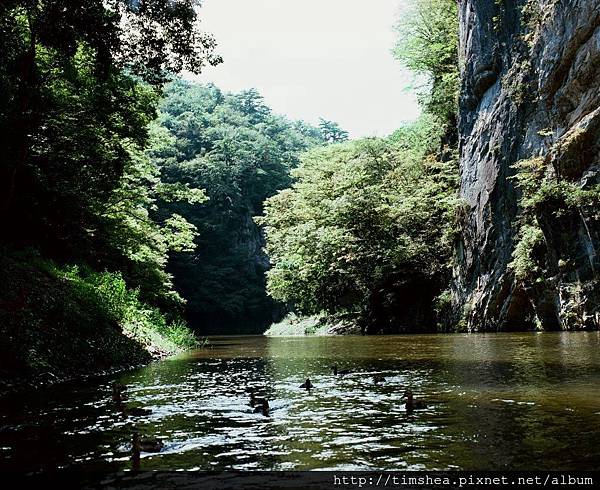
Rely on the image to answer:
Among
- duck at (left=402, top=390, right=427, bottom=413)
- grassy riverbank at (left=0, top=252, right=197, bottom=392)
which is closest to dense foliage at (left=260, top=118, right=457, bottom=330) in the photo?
grassy riverbank at (left=0, top=252, right=197, bottom=392)

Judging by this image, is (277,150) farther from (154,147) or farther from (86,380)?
(86,380)

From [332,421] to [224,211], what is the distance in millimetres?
64891

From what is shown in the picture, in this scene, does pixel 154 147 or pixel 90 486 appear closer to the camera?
pixel 90 486

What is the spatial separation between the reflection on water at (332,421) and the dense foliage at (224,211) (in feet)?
178

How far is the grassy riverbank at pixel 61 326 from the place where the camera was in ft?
34.3

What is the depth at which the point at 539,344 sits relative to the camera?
55.4ft

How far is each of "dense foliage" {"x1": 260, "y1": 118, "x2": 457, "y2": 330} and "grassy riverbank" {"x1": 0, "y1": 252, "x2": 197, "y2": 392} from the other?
18.2 metres

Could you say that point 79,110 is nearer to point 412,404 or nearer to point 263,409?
point 263,409

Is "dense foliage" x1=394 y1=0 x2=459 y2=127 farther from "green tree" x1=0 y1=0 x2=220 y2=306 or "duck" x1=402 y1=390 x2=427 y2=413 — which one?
"duck" x1=402 y1=390 x2=427 y2=413

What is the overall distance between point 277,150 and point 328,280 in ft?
148

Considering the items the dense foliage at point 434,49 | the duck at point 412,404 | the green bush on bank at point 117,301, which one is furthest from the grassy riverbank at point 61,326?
the dense foliage at point 434,49

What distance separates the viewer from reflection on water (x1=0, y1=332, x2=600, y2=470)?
5.27 meters

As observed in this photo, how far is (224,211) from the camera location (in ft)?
233

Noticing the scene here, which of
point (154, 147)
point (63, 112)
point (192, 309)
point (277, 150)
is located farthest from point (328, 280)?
point (277, 150)
